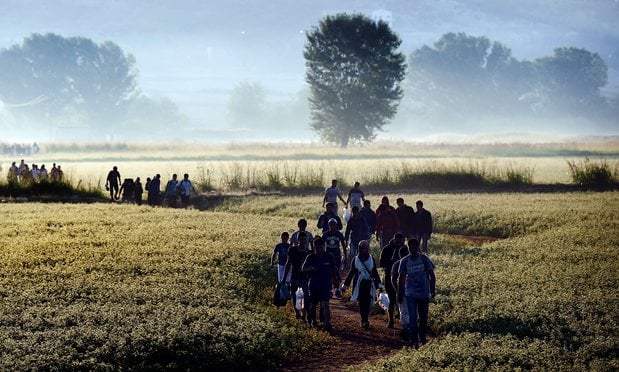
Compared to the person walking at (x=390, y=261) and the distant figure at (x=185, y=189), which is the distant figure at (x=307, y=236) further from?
the distant figure at (x=185, y=189)

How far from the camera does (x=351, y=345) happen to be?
16422 millimetres

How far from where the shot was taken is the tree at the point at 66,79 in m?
160

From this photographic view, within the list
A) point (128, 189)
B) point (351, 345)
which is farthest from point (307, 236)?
point (128, 189)

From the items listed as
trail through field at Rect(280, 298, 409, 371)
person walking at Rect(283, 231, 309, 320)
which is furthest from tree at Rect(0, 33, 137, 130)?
person walking at Rect(283, 231, 309, 320)

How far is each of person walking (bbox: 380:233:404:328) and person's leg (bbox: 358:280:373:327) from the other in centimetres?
53

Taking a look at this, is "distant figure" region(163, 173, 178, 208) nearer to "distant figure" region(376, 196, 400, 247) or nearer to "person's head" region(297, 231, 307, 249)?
"distant figure" region(376, 196, 400, 247)

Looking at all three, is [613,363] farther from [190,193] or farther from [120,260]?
[190,193]

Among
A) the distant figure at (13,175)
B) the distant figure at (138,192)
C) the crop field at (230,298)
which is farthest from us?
the distant figure at (13,175)

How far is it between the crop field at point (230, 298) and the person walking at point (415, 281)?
2.56ft

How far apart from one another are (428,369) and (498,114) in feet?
624

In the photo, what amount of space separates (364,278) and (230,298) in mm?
3528

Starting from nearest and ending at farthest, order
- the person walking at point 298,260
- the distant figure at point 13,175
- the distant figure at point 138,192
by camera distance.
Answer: the person walking at point 298,260 → the distant figure at point 138,192 → the distant figure at point 13,175

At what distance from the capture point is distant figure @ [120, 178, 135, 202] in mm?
41375

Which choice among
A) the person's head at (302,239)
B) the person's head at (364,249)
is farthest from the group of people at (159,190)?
the person's head at (364,249)
